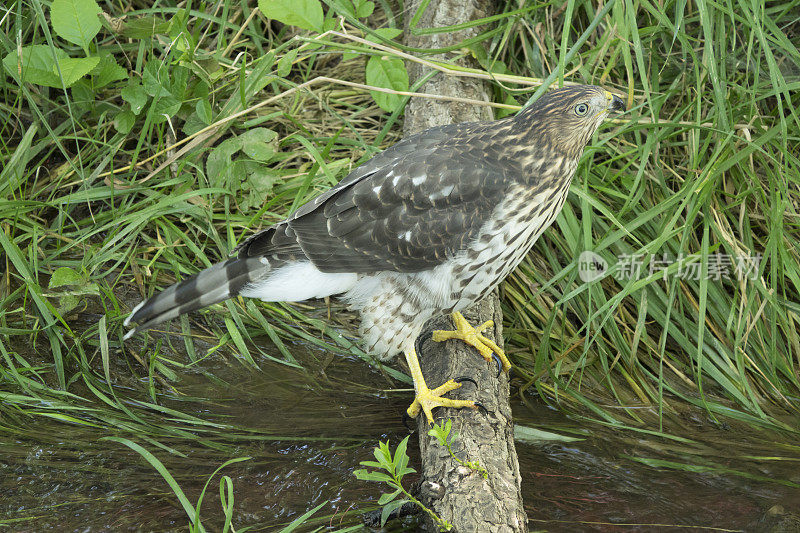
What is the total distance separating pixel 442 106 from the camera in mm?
4039

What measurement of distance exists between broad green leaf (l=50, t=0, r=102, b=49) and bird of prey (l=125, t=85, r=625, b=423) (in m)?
1.58

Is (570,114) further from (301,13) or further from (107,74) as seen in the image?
(107,74)

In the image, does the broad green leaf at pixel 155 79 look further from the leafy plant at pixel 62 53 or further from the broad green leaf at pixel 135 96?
the leafy plant at pixel 62 53

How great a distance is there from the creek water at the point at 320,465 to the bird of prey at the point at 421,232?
0.40 m

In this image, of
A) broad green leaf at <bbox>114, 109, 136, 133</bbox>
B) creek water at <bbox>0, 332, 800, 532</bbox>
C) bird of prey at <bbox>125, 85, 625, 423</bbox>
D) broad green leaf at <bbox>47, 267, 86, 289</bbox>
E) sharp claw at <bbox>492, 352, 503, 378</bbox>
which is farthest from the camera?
broad green leaf at <bbox>114, 109, 136, 133</bbox>

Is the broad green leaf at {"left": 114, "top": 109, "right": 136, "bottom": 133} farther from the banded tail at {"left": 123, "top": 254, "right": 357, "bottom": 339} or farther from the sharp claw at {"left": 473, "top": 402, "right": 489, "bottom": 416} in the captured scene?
the sharp claw at {"left": 473, "top": 402, "right": 489, "bottom": 416}

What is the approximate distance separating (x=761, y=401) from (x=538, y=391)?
1.06 m

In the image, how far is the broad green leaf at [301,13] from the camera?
389 centimetres

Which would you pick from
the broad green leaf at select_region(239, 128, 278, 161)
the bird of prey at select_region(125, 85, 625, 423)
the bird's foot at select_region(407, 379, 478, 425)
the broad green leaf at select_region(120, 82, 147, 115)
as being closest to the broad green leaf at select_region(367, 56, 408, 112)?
the broad green leaf at select_region(239, 128, 278, 161)

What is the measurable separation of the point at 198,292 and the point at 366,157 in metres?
1.44

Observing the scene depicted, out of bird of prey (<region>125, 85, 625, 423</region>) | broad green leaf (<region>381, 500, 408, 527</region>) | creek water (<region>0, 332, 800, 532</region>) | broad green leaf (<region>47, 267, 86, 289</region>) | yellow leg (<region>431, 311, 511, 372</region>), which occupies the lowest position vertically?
creek water (<region>0, 332, 800, 532</region>)

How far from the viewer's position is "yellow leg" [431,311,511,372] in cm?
326

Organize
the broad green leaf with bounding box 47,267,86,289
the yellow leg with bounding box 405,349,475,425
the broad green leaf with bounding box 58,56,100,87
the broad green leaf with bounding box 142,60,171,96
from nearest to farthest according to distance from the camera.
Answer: the yellow leg with bounding box 405,349,475,425, the broad green leaf with bounding box 47,267,86,289, the broad green leaf with bounding box 58,56,100,87, the broad green leaf with bounding box 142,60,171,96

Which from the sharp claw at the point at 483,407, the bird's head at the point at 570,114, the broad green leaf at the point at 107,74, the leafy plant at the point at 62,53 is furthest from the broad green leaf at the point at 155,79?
the sharp claw at the point at 483,407
